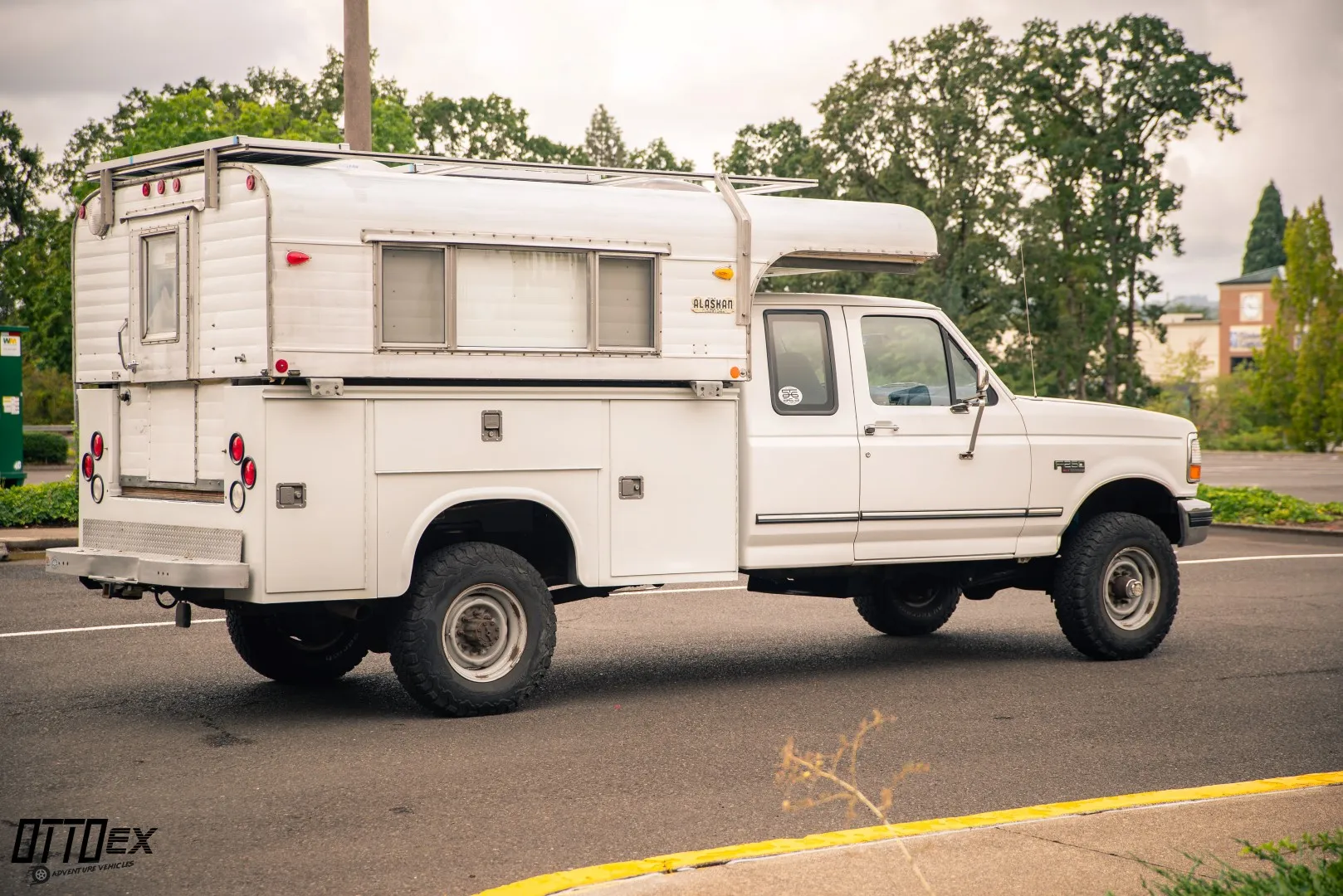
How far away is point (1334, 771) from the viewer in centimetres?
628

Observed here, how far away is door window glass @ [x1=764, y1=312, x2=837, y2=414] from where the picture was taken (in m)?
8.51

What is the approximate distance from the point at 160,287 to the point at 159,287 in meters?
0.02

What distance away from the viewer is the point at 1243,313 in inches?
4326

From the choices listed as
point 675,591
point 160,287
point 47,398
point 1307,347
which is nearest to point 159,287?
point 160,287

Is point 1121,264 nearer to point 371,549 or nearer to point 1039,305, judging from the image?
point 1039,305

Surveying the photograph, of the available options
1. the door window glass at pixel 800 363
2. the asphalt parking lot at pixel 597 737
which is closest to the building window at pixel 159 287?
the asphalt parking lot at pixel 597 737

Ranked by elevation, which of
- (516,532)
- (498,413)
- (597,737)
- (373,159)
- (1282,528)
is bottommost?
(597,737)

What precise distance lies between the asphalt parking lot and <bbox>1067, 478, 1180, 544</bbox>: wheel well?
0.89m

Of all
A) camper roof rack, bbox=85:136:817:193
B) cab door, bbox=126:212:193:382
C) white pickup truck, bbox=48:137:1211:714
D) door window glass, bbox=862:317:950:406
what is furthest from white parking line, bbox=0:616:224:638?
door window glass, bbox=862:317:950:406

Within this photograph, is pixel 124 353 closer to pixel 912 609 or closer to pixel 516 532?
pixel 516 532

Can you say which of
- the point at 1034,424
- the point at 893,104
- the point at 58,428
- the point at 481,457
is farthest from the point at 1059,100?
the point at 481,457

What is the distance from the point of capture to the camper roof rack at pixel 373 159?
7.13 m

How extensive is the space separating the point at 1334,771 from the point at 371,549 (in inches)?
179

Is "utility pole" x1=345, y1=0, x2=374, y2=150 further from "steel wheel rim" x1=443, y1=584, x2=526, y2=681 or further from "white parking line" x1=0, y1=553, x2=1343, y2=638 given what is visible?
"steel wheel rim" x1=443, y1=584, x2=526, y2=681
